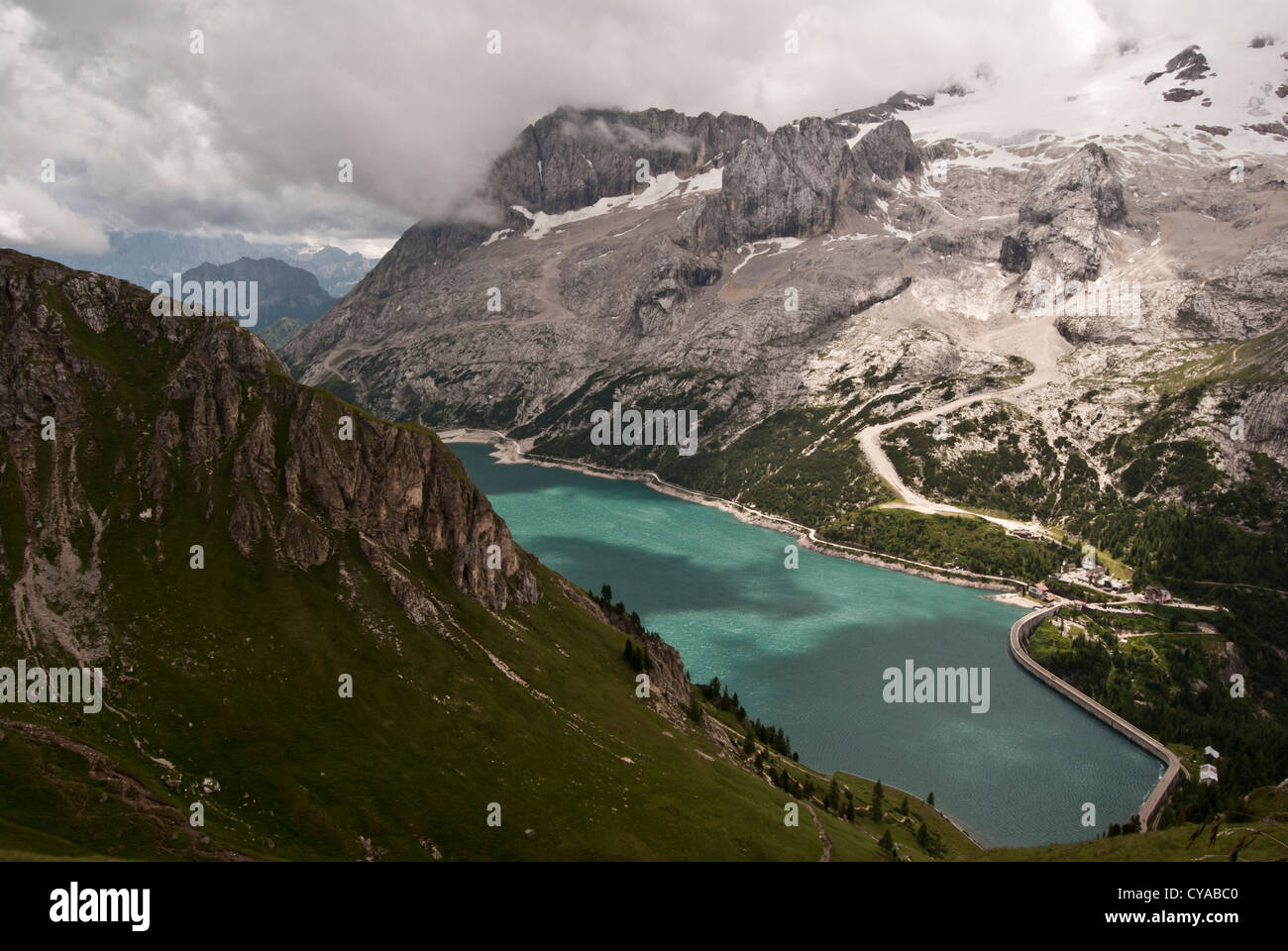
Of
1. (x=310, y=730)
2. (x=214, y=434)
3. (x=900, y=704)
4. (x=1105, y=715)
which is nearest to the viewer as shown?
(x=310, y=730)

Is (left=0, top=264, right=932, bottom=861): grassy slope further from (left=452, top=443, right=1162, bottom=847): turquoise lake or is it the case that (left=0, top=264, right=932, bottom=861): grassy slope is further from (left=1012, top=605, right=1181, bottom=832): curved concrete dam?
(left=1012, top=605, right=1181, bottom=832): curved concrete dam

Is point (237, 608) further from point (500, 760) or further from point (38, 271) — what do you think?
point (38, 271)

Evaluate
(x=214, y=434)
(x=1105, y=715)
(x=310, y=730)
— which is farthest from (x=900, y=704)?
(x=214, y=434)

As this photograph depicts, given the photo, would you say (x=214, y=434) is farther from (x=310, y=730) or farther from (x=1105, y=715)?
(x=1105, y=715)

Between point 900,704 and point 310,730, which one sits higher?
point 310,730

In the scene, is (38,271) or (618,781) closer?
(618,781)

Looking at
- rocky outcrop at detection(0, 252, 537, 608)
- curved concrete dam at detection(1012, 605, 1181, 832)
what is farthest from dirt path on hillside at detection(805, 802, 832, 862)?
curved concrete dam at detection(1012, 605, 1181, 832)

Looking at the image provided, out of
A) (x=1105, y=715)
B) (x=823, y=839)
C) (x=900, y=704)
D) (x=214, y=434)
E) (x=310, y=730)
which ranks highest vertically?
(x=214, y=434)

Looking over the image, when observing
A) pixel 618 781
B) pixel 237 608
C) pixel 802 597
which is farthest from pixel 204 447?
pixel 802 597
